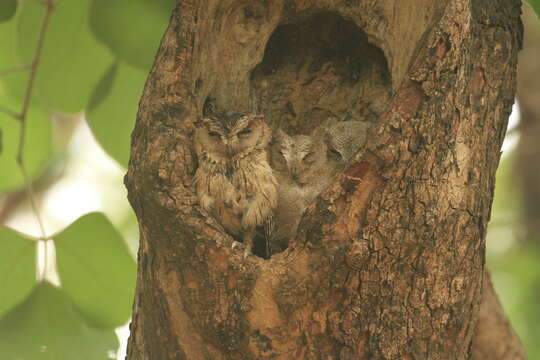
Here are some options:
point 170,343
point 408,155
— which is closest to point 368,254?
point 408,155

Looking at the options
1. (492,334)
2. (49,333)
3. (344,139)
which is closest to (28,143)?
(49,333)

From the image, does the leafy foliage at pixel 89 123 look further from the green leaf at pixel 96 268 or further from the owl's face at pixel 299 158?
the owl's face at pixel 299 158

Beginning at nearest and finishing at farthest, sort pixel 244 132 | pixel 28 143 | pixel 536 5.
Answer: pixel 536 5, pixel 244 132, pixel 28 143

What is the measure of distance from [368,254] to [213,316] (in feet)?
1.66

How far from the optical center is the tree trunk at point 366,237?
2.22 meters

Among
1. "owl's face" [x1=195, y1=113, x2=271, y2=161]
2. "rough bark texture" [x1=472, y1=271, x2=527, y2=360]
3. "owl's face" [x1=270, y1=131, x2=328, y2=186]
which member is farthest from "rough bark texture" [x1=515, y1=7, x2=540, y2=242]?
"owl's face" [x1=195, y1=113, x2=271, y2=161]

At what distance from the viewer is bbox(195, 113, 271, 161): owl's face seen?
286cm

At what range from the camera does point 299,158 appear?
3203 mm

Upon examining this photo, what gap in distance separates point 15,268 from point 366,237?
1.34 m

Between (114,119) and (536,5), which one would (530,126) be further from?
(114,119)

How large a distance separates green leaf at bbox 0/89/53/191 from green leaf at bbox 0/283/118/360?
686mm

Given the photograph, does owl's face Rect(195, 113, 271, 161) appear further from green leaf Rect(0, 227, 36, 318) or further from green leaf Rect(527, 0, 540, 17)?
green leaf Rect(527, 0, 540, 17)

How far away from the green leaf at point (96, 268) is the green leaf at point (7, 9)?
0.85 m

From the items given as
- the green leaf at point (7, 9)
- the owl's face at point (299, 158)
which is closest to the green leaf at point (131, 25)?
the green leaf at point (7, 9)
